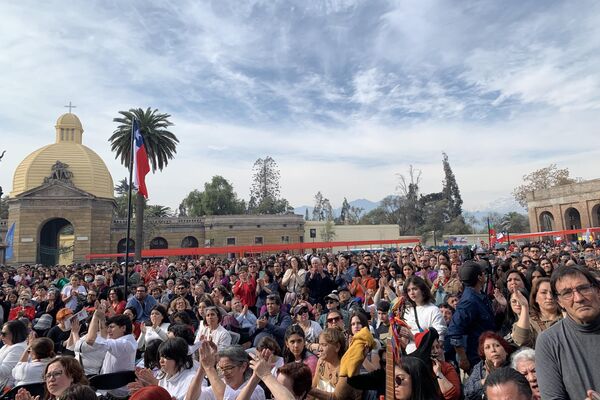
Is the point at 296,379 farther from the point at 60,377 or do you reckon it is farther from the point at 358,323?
the point at 60,377

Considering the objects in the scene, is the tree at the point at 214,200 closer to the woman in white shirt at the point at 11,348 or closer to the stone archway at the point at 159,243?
the stone archway at the point at 159,243

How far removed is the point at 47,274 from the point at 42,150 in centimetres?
3297

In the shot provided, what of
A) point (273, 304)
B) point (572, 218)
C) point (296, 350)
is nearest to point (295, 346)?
point (296, 350)

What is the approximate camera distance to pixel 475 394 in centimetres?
373

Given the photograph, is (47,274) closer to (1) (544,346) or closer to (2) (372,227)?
(1) (544,346)

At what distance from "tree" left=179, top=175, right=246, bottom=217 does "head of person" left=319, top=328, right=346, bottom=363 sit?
52.2 metres

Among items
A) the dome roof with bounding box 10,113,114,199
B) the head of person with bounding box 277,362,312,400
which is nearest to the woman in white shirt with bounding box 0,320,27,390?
the head of person with bounding box 277,362,312,400

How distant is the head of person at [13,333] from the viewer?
549 cm

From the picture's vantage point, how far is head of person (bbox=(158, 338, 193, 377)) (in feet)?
13.8

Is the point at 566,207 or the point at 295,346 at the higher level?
the point at 566,207

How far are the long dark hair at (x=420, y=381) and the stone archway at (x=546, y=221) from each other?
53925 millimetres

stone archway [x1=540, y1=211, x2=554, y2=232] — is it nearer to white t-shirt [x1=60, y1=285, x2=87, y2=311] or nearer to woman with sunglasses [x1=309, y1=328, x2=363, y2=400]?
white t-shirt [x1=60, y1=285, x2=87, y2=311]

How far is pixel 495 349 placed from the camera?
3682 millimetres

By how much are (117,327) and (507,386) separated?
4708mm
